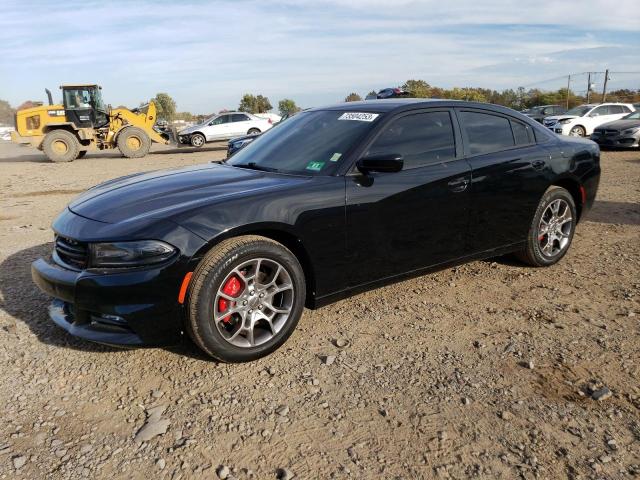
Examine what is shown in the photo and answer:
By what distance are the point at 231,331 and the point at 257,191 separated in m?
0.87

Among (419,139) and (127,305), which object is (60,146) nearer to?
(419,139)

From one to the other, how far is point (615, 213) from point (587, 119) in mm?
13206

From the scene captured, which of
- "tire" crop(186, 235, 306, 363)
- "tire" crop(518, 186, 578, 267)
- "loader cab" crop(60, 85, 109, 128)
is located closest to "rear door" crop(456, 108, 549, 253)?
"tire" crop(518, 186, 578, 267)

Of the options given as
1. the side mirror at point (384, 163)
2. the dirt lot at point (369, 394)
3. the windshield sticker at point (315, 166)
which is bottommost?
the dirt lot at point (369, 394)

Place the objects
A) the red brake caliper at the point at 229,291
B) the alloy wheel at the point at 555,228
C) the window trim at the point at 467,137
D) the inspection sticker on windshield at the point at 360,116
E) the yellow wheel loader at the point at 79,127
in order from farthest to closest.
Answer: the yellow wheel loader at the point at 79,127
the alloy wheel at the point at 555,228
the window trim at the point at 467,137
the inspection sticker on windshield at the point at 360,116
the red brake caliper at the point at 229,291

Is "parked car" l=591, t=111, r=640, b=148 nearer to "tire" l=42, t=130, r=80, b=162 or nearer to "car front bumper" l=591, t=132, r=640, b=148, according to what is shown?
"car front bumper" l=591, t=132, r=640, b=148

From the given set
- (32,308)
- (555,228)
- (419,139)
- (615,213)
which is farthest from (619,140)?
(32,308)

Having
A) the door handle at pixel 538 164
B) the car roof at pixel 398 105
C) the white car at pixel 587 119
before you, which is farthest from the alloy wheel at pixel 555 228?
the white car at pixel 587 119

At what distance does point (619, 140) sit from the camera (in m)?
14.9

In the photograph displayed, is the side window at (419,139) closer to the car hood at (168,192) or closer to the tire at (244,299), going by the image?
the car hood at (168,192)

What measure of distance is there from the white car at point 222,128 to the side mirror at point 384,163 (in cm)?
1817

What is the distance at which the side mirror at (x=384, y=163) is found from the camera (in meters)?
3.22

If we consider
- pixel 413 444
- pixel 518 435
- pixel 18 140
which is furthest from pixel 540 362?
pixel 18 140

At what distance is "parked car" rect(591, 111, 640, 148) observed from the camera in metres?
14.8
